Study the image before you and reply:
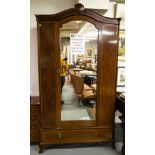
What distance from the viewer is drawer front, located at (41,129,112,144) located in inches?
101

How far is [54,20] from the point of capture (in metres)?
2.37

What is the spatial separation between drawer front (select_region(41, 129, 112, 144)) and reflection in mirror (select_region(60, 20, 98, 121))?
0.31 metres

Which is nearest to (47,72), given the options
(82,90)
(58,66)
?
(58,66)

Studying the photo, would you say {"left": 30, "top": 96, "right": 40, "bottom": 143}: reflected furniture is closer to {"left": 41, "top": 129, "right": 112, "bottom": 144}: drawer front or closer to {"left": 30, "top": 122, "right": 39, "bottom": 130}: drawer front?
{"left": 30, "top": 122, "right": 39, "bottom": 130}: drawer front

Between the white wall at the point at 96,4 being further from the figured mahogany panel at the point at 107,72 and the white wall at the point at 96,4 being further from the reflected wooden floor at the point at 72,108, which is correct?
the reflected wooden floor at the point at 72,108

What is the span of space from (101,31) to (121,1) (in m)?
0.76

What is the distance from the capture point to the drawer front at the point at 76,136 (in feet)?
8.43

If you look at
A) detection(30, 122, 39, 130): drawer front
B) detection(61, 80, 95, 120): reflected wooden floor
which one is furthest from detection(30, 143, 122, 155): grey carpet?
detection(61, 80, 95, 120): reflected wooden floor

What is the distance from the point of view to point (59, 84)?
2475 mm

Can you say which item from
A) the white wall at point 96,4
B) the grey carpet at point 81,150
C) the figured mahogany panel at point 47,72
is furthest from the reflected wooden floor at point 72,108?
the white wall at point 96,4

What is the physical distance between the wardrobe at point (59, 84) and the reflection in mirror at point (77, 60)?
2.0 inches

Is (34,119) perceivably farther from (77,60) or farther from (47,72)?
(77,60)
